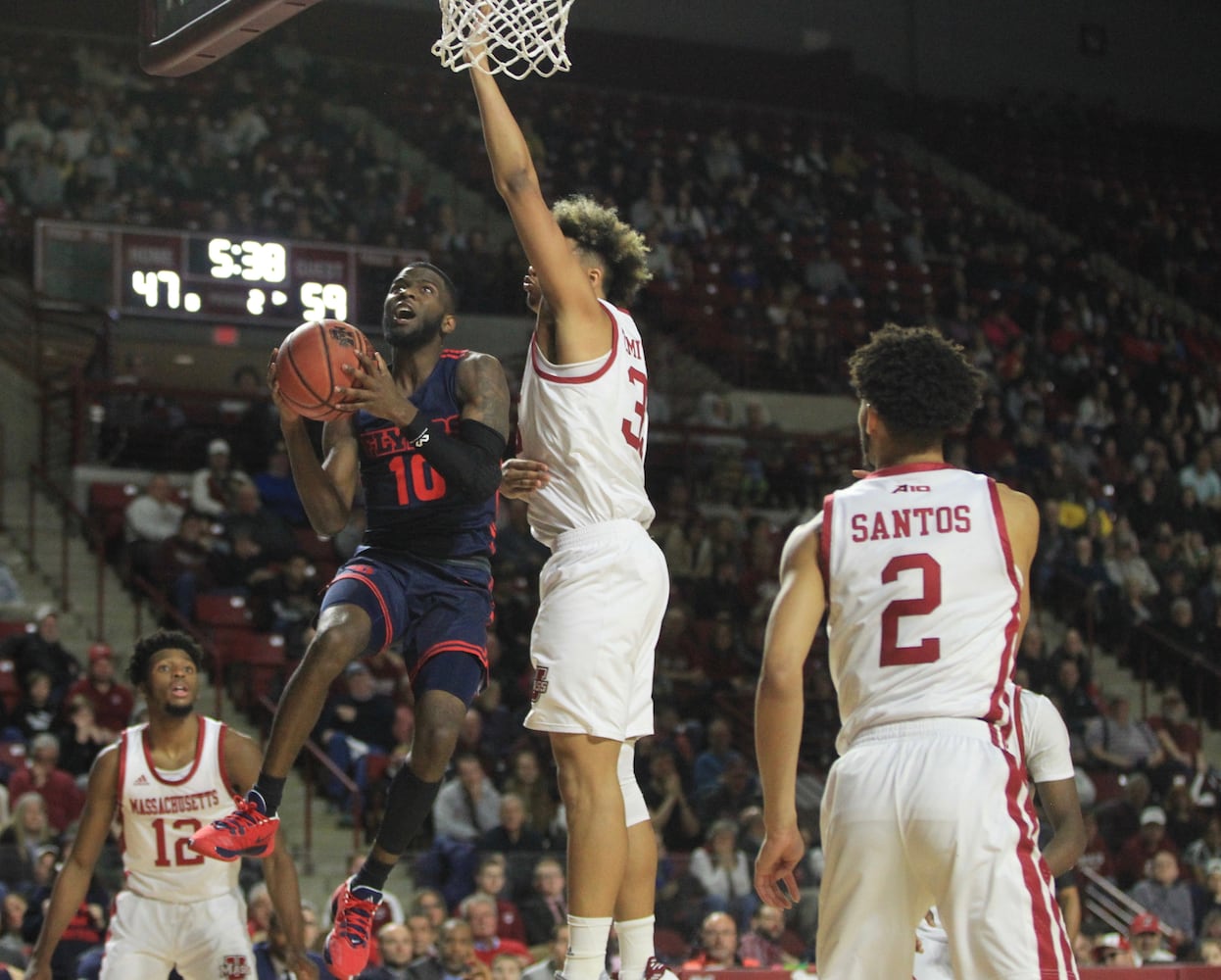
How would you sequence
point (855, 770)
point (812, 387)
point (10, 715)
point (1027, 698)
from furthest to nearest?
point (812, 387) < point (10, 715) < point (1027, 698) < point (855, 770)

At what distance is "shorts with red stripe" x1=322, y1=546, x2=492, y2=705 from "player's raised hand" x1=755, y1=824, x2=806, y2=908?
142 centimetres

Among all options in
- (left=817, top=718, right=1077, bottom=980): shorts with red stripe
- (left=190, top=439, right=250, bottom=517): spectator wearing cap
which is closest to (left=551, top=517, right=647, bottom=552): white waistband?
(left=817, top=718, right=1077, bottom=980): shorts with red stripe

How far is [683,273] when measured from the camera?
19844 mm

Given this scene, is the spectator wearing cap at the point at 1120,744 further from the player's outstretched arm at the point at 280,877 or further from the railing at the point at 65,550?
the player's outstretched arm at the point at 280,877

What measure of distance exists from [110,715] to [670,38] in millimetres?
15554

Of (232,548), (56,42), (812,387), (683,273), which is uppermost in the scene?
(56,42)

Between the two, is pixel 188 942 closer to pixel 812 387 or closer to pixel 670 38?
pixel 812 387

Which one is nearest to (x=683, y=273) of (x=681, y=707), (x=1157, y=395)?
(x=1157, y=395)

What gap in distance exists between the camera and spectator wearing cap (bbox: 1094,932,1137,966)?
9812 millimetres

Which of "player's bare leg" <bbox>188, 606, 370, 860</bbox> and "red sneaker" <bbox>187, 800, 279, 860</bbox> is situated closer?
"red sneaker" <bbox>187, 800, 279, 860</bbox>

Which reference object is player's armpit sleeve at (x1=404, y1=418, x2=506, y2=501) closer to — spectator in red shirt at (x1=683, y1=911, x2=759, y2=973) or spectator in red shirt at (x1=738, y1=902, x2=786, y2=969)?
spectator in red shirt at (x1=683, y1=911, x2=759, y2=973)

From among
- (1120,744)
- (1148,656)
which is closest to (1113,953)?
(1120,744)

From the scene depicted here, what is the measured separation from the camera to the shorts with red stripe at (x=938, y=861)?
4.11 meters

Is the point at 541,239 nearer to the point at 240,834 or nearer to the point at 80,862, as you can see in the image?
the point at 240,834
